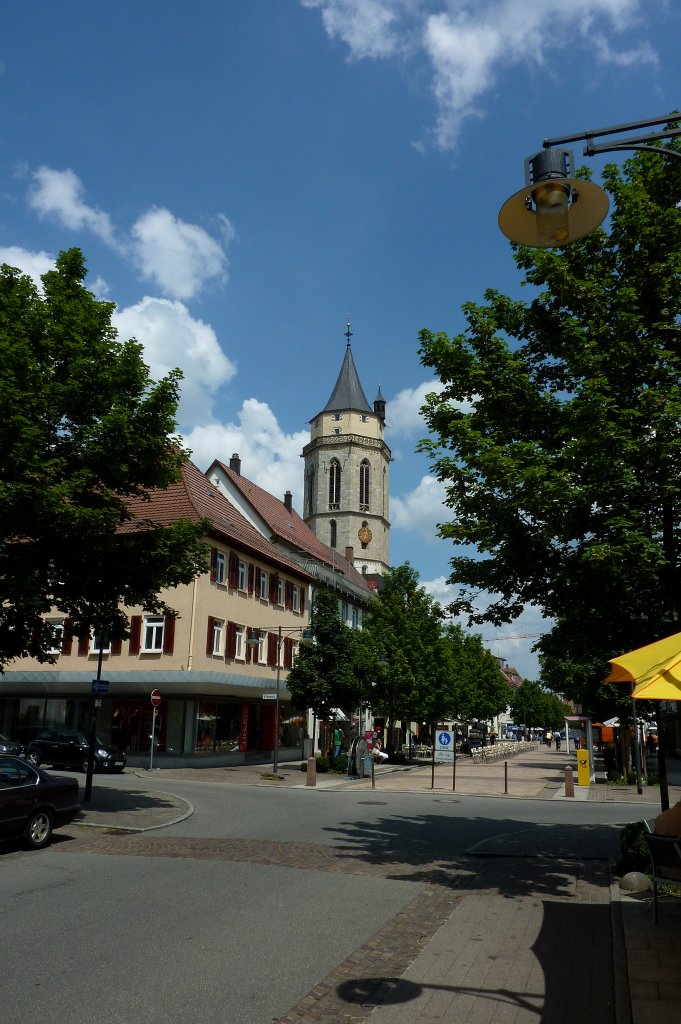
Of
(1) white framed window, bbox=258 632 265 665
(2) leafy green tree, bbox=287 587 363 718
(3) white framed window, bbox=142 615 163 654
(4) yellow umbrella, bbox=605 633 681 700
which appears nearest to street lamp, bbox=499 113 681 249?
(4) yellow umbrella, bbox=605 633 681 700

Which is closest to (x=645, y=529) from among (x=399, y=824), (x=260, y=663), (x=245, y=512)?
(x=399, y=824)

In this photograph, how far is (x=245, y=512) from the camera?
1943 inches

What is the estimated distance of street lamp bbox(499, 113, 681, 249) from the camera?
593 cm

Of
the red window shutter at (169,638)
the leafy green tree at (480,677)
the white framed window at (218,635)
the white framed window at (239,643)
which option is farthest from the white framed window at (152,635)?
the leafy green tree at (480,677)

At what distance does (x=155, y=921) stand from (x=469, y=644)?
7244 centimetres

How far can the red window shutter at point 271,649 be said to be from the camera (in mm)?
41656

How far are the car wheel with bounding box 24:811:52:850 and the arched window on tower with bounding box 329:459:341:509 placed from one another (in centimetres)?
8695

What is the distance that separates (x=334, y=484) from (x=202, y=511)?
63.7 m

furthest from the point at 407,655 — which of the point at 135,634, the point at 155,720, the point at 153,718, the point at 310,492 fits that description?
the point at 310,492

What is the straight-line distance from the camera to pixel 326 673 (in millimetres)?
38156

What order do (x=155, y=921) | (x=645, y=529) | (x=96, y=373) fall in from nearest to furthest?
(x=155, y=921) < (x=645, y=529) < (x=96, y=373)

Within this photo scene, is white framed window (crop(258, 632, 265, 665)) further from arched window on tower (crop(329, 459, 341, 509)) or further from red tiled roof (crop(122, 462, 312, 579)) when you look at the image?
arched window on tower (crop(329, 459, 341, 509))

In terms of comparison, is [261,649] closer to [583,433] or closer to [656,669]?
[583,433]

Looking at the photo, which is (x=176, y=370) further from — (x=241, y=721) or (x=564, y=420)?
(x=241, y=721)
